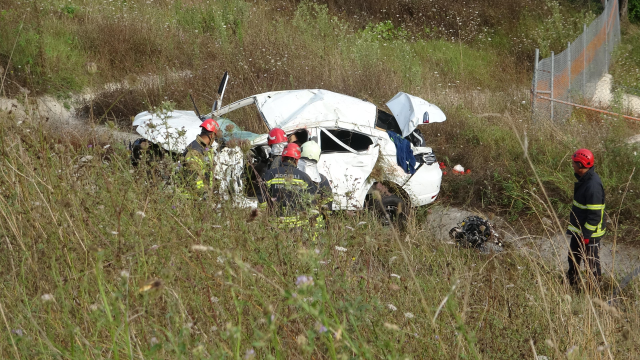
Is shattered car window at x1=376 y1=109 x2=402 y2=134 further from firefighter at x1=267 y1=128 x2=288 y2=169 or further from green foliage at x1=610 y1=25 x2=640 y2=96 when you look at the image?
green foliage at x1=610 y1=25 x2=640 y2=96

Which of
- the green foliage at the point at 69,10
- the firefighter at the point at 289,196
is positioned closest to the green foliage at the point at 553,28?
the green foliage at the point at 69,10

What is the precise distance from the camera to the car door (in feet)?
23.8

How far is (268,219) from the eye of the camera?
134 inches

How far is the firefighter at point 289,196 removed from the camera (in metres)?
3.26

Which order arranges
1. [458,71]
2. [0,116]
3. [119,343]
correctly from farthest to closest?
[458,71] < [0,116] < [119,343]

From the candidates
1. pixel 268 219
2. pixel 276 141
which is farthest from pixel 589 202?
pixel 268 219

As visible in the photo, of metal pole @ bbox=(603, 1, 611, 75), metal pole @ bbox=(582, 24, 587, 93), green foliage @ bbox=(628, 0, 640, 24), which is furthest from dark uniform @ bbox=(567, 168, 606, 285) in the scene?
green foliage @ bbox=(628, 0, 640, 24)

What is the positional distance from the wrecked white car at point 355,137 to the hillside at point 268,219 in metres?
0.59

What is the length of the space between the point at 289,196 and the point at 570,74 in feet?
27.4

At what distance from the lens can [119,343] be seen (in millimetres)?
2287

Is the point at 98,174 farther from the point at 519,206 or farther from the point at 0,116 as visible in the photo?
the point at 519,206

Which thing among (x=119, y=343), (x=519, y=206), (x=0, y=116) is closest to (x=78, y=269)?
(x=119, y=343)

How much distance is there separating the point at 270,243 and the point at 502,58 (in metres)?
15.5

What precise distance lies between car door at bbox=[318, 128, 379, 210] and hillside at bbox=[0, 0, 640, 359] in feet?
3.11
